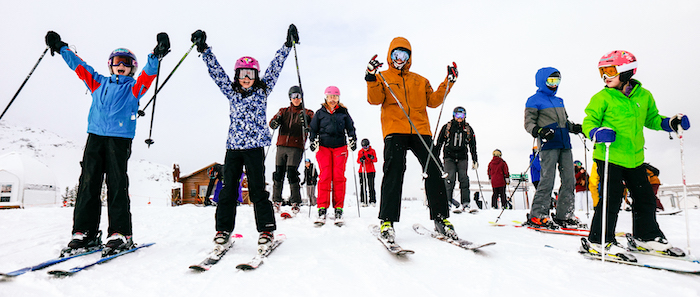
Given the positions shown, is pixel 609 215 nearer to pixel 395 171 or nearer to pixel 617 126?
pixel 617 126

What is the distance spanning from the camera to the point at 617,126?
300 centimetres

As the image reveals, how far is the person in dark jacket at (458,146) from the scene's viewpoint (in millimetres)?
7180

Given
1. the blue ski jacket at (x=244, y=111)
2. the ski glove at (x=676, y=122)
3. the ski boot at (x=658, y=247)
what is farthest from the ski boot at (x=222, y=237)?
the ski glove at (x=676, y=122)

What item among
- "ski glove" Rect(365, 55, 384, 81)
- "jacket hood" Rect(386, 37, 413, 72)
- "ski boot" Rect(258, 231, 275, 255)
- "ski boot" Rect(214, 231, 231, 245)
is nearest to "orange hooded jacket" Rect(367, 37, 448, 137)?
"jacket hood" Rect(386, 37, 413, 72)

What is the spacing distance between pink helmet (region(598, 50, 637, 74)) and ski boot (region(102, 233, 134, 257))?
487cm


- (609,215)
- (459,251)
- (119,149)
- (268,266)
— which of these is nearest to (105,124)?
(119,149)

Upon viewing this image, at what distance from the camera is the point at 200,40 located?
10.9ft

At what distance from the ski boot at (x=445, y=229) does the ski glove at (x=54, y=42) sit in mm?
4257

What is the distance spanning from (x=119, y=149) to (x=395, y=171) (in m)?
2.75

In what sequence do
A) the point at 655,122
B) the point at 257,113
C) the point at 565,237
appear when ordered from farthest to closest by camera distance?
the point at 565,237, the point at 257,113, the point at 655,122

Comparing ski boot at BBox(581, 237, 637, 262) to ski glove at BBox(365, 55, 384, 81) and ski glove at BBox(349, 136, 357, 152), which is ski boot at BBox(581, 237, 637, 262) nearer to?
ski glove at BBox(365, 55, 384, 81)

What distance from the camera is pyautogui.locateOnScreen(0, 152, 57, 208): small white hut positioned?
18.2 metres

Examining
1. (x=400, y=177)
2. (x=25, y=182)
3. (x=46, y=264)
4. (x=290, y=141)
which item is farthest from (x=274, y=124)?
(x=25, y=182)

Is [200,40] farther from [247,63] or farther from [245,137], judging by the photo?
[245,137]
